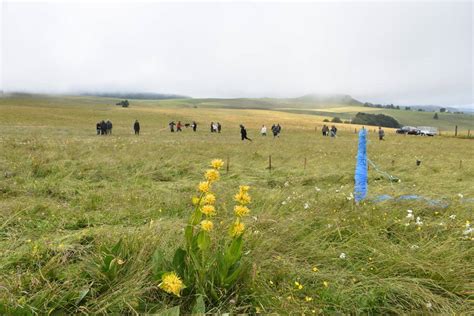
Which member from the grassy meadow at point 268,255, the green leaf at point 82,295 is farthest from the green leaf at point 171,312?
the green leaf at point 82,295

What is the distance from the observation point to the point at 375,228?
451cm

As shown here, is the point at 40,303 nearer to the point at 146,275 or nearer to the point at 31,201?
the point at 146,275

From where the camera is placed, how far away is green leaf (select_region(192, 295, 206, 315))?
2559 mm

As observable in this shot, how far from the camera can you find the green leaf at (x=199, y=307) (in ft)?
8.39

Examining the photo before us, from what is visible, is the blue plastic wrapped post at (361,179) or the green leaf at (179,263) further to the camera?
the blue plastic wrapped post at (361,179)

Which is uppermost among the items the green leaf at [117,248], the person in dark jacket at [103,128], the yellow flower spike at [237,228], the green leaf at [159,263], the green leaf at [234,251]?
the person in dark jacket at [103,128]

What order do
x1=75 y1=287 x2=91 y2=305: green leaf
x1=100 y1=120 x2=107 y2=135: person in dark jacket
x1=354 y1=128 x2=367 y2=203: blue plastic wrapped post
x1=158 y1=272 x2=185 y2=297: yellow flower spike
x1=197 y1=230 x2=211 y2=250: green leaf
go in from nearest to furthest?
x1=158 y1=272 x2=185 y2=297: yellow flower spike → x1=75 y1=287 x2=91 y2=305: green leaf → x1=197 y1=230 x2=211 y2=250: green leaf → x1=354 y1=128 x2=367 y2=203: blue plastic wrapped post → x1=100 y1=120 x2=107 y2=135: person in dark jacket

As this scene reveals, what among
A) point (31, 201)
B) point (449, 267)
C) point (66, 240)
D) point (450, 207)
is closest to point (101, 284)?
point (66, 240)

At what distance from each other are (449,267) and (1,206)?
21.8ft

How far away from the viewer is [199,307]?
258cm

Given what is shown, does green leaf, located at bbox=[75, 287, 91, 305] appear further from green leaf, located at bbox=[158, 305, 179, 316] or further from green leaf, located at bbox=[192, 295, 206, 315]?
green leaf, located at bbox=[192, 295, 206, 315]

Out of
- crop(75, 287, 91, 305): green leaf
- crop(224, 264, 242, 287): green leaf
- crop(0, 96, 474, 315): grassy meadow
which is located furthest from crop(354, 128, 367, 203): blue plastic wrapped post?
crop(75, 287, 91, 305): green leaf

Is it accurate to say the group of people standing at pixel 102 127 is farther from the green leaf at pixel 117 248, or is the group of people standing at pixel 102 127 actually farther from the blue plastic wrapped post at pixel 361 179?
the green leaf at pixel 117 248

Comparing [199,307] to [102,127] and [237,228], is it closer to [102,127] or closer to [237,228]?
[237,228]
